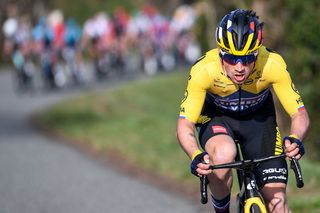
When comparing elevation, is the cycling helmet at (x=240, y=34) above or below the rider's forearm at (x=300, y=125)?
above

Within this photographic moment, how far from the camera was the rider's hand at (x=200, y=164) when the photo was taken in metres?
6.23

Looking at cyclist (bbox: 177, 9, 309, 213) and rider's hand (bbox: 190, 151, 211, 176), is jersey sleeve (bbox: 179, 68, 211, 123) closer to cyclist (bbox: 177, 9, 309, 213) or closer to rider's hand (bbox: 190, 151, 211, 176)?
cyclist (bbox: 177, 9, 309, 213)

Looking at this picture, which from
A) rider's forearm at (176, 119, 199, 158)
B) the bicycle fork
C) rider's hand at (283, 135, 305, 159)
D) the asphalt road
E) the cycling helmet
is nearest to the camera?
rider's hand at (283, 135, 305, 159)

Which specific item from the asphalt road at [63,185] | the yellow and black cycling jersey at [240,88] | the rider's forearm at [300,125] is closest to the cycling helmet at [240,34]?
the yellow and black cycling jersey at [240,88]

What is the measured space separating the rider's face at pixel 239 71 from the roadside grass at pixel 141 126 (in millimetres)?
2909

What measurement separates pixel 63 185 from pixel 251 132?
6.10m

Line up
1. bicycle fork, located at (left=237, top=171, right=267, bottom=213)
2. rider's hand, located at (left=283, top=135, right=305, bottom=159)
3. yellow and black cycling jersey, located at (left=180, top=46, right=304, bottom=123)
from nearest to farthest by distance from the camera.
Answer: rider's hand, located at (left=283, top=135, right=305, bottom=159) < bicycle fork, located at (left=237, top=171, right=267, bottom=213) < yellow and black cycling jersey, located at (left=180, top=46, right=304, bottom=123)

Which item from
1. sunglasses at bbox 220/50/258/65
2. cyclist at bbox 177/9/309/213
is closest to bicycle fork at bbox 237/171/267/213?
cyclist at bbox 177/9/309/213

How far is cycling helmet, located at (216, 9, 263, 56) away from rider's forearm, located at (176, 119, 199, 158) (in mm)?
640

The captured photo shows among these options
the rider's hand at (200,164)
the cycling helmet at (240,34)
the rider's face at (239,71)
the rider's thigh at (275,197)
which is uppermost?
the cycling helmet at (240,34)

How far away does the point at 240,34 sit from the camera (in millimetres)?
6512

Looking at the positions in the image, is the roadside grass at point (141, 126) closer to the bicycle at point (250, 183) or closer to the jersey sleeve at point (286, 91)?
the jersey sleeve at point (286, 91)

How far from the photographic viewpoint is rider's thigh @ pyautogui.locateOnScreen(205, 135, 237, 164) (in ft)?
21.6

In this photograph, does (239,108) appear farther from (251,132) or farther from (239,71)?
(239,71)
